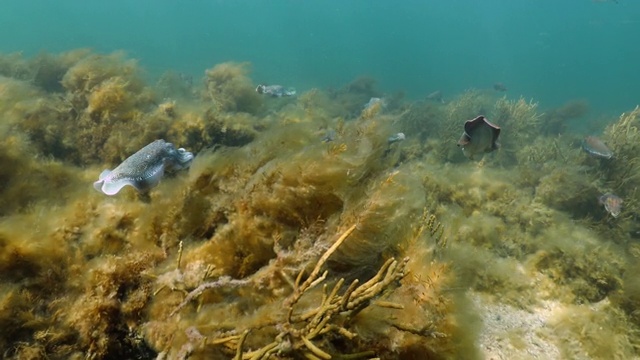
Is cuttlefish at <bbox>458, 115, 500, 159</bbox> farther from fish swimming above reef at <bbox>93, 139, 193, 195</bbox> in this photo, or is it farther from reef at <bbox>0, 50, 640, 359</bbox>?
fish swimming above reef at <bbox>93, 139, 193, 195</bbox>

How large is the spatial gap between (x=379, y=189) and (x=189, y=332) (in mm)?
1489

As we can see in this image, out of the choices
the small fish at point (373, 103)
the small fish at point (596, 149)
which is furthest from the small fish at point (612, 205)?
the small fish at point (373, 103)

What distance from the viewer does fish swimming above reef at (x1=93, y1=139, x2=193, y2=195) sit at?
8.63 ft

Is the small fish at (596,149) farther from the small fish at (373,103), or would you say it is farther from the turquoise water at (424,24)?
the turquoise water at (424,24)

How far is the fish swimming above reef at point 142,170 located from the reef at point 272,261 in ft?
0.68

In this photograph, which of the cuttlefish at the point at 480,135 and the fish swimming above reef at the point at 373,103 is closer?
the cuttlefish at the point at 480,135

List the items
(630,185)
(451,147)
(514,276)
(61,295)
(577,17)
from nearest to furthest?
(61,295), (514,276), (630,185), (451,147), (577,17)

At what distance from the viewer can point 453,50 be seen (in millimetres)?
125750

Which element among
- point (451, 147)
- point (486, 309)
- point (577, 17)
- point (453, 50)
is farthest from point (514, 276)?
point (577, 17)

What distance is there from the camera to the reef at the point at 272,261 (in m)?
2.02

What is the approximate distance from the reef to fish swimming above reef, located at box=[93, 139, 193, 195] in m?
0.21

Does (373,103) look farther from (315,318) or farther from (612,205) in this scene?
(315,318)

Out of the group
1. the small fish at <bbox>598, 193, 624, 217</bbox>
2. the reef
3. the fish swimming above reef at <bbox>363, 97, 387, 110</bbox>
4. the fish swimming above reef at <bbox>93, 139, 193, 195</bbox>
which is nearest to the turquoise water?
the fish swimming above reef at <bbox>363, 97, 387, 110</bbox>

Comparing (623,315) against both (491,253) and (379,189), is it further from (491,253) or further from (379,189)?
(379,189)
